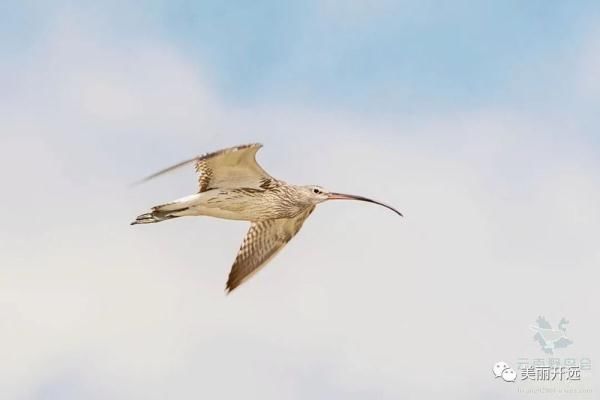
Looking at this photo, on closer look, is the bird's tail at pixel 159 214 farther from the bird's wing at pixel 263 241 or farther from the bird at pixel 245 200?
the bird's wing at pixel 263 241

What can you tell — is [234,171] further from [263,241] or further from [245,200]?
[263,241]

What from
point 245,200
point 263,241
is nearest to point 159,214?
point 245,200

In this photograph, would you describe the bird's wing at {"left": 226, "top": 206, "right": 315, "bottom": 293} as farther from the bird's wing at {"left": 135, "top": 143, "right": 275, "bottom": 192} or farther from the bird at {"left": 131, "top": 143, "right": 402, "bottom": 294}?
the bird's wing at {"left": 135, "top": 143, "right": 275, "bottom": 192}

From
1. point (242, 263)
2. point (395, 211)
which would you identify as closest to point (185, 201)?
point (242, 263)

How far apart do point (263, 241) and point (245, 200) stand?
2307 mm

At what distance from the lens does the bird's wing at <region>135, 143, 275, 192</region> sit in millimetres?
24844

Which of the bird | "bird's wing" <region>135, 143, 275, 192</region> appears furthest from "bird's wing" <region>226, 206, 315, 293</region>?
"bird's wing" <region>135, 143, 275, 192</region>

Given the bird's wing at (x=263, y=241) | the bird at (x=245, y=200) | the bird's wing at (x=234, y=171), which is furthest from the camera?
the bird's wing at (x=263, y=241)

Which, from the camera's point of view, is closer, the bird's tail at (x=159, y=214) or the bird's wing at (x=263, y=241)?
the bird's tail at (x=159, y=214)


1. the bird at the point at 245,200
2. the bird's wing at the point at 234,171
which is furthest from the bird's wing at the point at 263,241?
the bird's wing at the point at 234,171

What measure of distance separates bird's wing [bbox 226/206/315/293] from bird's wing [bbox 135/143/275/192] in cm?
195

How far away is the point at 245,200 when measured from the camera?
26.2 m

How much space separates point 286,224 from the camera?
28203 mm

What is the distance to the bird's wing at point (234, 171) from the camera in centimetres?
2484
